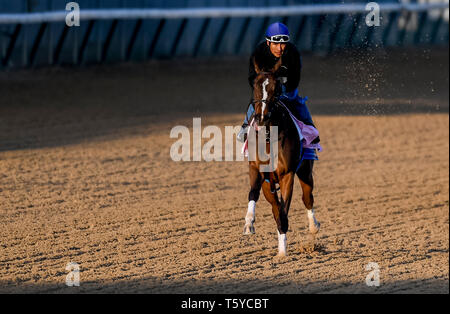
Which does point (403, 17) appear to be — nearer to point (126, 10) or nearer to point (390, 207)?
point (126, 10)

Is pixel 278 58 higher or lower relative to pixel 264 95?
higher

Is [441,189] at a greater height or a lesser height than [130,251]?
greater

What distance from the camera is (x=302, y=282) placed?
29.3 ft

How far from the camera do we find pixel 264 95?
26.8 feet

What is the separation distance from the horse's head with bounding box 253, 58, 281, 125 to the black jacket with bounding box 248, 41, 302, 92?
0.44 ft

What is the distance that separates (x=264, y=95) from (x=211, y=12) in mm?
16372

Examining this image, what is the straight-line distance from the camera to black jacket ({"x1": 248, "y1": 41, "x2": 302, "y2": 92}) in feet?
27.7

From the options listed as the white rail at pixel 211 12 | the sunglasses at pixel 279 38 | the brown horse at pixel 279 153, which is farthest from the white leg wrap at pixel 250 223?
the white rail at pixel 211 12

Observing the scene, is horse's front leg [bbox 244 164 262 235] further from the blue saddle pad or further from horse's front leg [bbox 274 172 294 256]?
the blue saddle pad

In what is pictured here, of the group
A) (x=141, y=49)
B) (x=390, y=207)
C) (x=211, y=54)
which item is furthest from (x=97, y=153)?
(x=211, y=54)

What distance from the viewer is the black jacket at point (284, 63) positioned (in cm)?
843

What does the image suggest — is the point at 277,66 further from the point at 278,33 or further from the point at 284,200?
the point at 284,200

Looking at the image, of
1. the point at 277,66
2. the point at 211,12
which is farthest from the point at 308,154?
the point at 211,12

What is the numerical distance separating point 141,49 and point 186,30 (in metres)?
1.50
